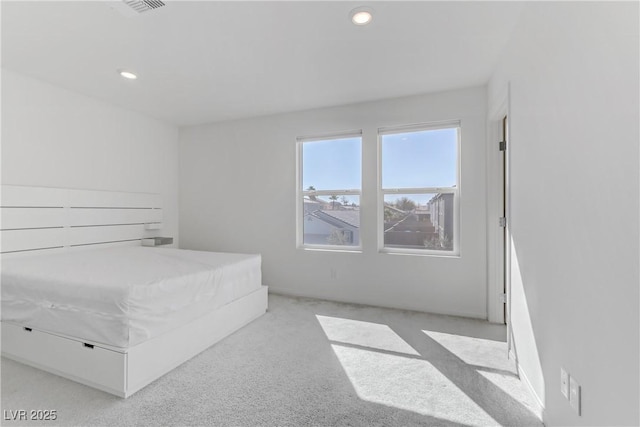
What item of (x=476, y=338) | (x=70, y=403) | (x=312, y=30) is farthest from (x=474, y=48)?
(x=70, y=403)

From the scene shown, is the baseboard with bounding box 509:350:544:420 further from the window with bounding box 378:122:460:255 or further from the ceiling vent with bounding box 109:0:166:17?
the ceiling vent with bounding box 109:0:166:17

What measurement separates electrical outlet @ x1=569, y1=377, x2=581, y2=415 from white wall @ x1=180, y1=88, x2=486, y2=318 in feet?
6.29

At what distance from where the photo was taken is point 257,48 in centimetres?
240

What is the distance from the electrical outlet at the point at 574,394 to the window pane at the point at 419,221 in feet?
6.90

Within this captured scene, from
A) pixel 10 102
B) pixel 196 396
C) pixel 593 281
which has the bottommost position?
pixel 196 396

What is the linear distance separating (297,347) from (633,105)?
2.41 meters

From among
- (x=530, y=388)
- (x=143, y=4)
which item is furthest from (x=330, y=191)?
(x=530, y=388)

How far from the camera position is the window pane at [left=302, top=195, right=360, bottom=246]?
3.77 meters

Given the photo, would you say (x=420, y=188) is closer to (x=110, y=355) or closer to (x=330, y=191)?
(x=330, y=191)

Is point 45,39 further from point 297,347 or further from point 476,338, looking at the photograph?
point 476,338

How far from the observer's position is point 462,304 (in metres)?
3.18

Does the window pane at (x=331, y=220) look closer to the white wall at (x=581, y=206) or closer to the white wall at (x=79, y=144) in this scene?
the white wall at (x=581, y=206)

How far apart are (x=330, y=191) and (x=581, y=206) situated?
9.32 ft

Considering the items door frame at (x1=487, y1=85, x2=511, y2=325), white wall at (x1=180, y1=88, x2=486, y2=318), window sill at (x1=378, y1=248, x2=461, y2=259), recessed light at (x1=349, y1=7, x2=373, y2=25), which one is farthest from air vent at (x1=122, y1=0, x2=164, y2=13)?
window sill at (x1=378, y1=248, x2=461, y2=259)
